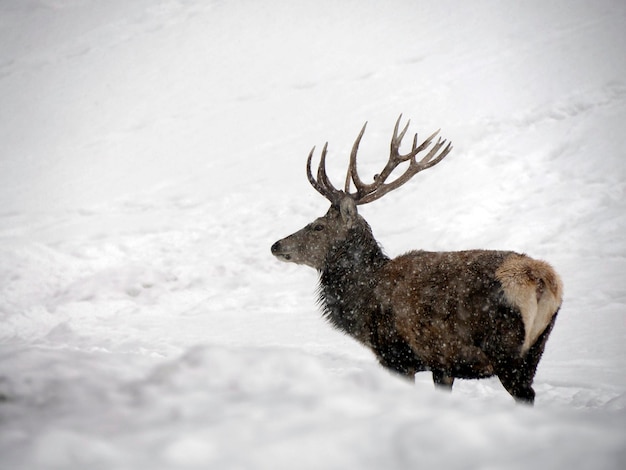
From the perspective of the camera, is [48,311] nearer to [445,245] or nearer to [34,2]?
[445,245]

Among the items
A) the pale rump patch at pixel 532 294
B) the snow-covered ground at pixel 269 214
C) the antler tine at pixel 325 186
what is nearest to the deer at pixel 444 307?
the pale rump patch at pixel 532 294

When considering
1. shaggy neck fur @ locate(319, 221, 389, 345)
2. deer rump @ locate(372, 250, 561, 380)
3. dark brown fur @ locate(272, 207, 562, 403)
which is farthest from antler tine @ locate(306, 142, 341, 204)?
deer rump @ locate(372, 250, 561, 380)

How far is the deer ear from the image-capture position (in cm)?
510

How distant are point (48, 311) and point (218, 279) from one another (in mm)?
2815

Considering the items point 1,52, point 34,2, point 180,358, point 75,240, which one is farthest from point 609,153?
point 34,2

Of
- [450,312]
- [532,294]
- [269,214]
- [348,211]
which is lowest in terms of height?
[269,214]

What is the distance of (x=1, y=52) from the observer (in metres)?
27.1

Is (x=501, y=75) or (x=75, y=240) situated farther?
(x=501, y=75)

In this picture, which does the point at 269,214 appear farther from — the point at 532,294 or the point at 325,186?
the point at 532,294

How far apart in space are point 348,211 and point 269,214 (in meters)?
7.50

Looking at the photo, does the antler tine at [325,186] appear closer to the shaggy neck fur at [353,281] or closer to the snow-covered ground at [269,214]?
the shaggy neck fur at [353,281]

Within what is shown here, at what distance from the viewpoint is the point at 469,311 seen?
376cm

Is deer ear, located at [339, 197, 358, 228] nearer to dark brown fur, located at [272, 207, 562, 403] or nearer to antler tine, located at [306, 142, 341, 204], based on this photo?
antler tine, located at [306, 142, 341, 204]

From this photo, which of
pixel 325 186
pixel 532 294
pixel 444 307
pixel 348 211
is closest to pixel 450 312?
pixel 444 307
